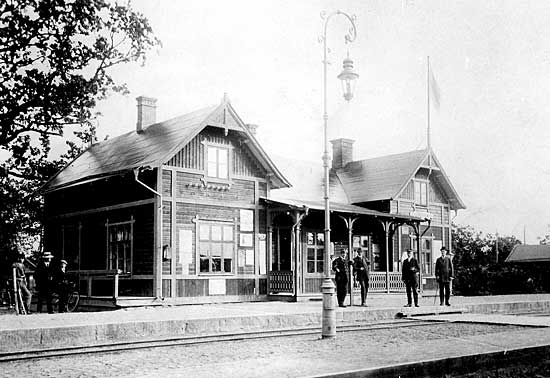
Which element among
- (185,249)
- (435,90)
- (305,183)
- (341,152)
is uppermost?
(435,90)

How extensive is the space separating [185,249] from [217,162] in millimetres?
3198

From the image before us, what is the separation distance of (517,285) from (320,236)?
76.0ft

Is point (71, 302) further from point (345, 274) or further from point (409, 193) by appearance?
point (409, 193)

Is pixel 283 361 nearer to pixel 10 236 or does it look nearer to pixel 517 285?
pixel 10 236

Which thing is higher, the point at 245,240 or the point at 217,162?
the point at 217,162

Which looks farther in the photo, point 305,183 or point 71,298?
point 305,183

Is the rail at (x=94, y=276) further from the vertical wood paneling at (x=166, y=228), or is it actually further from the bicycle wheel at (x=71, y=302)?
the vertical wood paneling at (x=166, y=228)

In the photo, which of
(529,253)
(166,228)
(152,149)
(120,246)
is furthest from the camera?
(529,253)

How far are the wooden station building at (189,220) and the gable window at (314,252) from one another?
0.14 ft

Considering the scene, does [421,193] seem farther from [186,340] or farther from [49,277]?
[186,340]

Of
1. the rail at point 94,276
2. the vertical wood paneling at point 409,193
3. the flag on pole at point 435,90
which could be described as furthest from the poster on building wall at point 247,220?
the flag on pole at point 435,90

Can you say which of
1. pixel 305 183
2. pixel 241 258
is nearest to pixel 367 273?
pixel 241 258

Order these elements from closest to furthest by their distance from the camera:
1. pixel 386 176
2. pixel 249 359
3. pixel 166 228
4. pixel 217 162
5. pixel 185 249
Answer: pixel 249 359 < pixel 166 228 < pixel 185 249 < pixel 217 162 < pixel 386 176

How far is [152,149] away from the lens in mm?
22266
